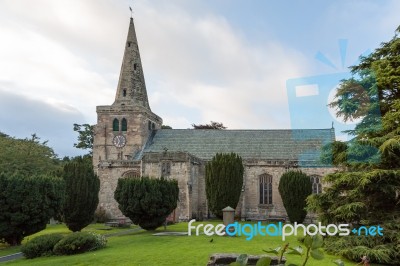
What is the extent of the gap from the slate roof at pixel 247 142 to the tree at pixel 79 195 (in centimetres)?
1061

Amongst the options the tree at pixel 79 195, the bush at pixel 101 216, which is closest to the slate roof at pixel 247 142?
the bush at pixel 101 216

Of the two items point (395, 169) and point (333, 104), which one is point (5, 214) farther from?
point (395, 169)

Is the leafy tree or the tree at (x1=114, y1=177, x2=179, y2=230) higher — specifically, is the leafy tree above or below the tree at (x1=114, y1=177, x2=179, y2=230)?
above

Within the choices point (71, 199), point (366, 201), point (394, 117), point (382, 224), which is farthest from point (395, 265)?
point (71, 199)

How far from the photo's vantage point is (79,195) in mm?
26938

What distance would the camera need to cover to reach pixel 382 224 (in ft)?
47.9

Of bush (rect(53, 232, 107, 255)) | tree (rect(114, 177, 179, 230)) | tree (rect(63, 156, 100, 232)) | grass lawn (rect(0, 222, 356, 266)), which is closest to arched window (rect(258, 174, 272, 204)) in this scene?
tree (rect(114, 177, 179, 230))

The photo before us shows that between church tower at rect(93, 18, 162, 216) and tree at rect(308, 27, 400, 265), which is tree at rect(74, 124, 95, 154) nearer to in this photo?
church tower at rect(93, 18, 162, 216)

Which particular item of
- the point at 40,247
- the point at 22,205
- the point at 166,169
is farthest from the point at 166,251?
the point at 166,169

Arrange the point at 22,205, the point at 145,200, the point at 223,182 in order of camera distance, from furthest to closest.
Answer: the point at 223,182 → the point at 145,200 → the point at 22,205

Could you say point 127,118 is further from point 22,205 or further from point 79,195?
point 22,205

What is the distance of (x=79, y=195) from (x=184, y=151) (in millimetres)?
11955

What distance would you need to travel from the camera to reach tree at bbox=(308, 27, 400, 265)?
1426 centimetres

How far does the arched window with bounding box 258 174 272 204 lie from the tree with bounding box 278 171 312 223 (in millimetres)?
6319
